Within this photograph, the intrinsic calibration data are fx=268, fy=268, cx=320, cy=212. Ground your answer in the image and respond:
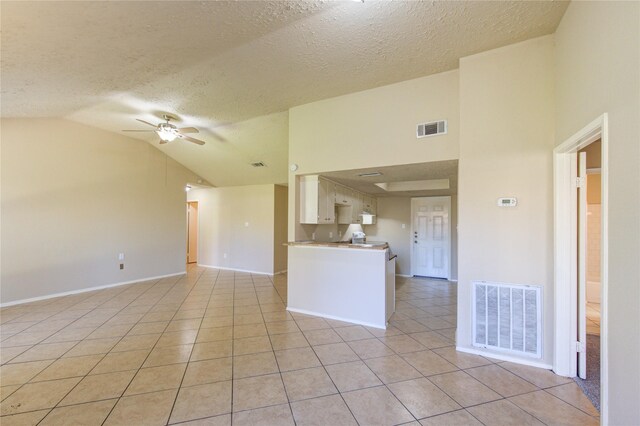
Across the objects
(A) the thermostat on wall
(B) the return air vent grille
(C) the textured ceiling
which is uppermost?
(C) the textured ceiling

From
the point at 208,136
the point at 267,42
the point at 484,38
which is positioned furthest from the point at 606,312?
the point at 208,136

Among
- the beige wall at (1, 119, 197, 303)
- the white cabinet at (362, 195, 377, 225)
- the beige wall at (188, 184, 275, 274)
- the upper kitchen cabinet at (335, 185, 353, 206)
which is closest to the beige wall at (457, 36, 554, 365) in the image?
the upper kitchen cabinet at (335, 185, 353, 206)

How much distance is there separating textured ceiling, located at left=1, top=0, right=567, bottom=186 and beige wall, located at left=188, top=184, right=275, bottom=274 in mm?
3185

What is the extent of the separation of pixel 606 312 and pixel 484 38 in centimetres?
240

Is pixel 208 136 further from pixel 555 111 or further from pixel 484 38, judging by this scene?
pixel 555 111

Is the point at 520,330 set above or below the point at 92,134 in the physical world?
below

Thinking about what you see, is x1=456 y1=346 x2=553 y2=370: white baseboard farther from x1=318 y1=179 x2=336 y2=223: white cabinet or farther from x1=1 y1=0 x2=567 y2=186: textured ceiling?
x1=1 y1=0 x2=567 y2=186: textured ceiling

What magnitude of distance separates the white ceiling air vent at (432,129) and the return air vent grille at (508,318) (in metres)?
1.68

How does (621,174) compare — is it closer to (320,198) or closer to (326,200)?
(320,198)

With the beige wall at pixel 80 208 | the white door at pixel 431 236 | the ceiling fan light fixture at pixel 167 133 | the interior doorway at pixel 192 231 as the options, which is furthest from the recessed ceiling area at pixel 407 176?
the interior doorway at pixel 192 231

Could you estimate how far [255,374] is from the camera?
232 cm

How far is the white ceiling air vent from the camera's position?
3023 mm

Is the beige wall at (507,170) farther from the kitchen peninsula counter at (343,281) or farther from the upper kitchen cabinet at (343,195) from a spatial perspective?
the upper kitchen cabinet at (343,195)

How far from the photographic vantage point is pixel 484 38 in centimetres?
250
